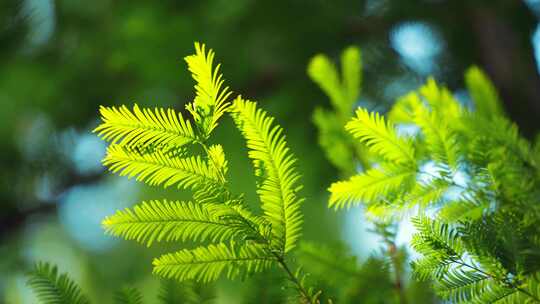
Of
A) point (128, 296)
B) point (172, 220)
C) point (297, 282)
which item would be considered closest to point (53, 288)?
point (128, 296)

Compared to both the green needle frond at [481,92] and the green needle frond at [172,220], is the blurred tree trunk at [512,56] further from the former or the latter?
the green needle frond at [172,220]

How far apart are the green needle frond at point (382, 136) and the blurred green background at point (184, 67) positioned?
0.65m

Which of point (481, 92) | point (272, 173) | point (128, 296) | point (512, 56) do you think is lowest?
point (128, 296)

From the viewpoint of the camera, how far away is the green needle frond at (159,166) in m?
0.58

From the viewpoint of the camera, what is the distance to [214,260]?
1.97 feet

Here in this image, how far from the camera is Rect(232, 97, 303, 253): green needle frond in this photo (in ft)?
1.95

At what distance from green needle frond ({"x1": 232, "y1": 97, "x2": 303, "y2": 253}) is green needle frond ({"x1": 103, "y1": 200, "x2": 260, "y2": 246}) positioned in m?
0.04

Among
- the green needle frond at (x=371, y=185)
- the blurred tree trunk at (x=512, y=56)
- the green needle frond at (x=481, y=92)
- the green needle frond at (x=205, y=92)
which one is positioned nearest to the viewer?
the green needle frond at (x=205, y=92)

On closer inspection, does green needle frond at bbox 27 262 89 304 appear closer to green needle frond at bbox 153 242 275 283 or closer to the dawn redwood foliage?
the dawn redwood foliage

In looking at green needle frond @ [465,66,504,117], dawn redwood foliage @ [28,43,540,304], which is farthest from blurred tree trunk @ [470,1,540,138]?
dawn redwood foliage @ [28,43,540,304]

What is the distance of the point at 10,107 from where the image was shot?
5.97 ft

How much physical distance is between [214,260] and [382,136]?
0.28 meters

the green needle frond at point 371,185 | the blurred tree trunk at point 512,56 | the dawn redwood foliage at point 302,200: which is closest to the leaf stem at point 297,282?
the dawn redwood foliage at point 302,200

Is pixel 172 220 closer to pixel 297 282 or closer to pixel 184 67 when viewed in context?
pixel 297 282
